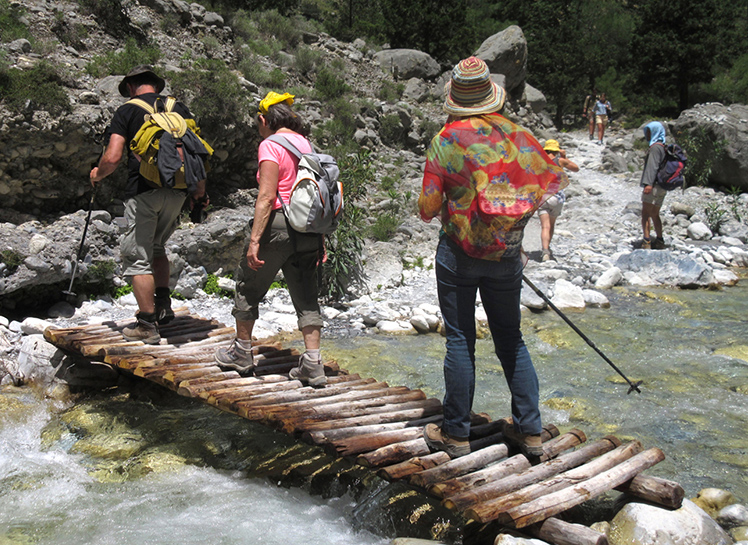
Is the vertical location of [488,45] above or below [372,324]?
above

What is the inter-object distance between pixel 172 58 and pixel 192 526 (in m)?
10.7

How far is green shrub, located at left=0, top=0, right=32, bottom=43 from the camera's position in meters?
8.49

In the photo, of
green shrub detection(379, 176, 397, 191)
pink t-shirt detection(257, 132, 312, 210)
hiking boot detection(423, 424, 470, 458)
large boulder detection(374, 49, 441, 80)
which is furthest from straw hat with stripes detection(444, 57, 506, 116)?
large boulder detection(374, 49, 441, 80)

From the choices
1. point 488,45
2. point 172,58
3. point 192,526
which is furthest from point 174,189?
point 488,45

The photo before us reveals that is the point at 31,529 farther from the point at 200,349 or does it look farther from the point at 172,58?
the point at 172,58

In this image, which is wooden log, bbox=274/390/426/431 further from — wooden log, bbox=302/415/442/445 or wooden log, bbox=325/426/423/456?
wooden log, bbox=325/426/423/456

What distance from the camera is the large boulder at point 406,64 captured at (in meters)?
19.9

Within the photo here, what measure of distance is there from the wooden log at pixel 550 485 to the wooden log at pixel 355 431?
83 centimetres

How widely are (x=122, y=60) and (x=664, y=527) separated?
9491 millimetres

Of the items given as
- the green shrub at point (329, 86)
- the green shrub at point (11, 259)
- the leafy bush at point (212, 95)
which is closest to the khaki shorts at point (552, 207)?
the leafy bush at point (212, 95)

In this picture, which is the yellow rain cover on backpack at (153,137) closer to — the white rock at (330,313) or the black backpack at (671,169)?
the white rock at (330,313)

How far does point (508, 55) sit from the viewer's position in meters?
21.7

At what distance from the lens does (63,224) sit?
691 cm

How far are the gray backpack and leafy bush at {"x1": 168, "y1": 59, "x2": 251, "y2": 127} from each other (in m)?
5.51
